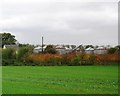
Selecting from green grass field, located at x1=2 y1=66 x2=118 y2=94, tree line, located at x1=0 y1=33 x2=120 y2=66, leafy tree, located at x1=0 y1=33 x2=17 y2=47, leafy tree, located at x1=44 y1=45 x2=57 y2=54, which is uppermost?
leafy tree, located at x1=0 y1=33 x2=17 y2=47

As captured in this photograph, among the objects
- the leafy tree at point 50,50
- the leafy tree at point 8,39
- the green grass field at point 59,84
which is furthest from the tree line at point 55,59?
the leafy tree at point 8,39

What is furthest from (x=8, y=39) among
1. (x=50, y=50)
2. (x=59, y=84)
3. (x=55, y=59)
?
(x=59, y=84)

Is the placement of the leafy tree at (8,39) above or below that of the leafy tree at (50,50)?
above

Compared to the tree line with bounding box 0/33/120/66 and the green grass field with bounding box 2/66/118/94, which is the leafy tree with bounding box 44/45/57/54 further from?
the green grass field with bounding box 2/66/118/94

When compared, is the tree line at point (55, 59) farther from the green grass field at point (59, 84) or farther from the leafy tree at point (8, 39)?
the leafy tree at point (8, 39)

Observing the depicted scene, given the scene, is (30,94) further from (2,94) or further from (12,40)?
(12,40)

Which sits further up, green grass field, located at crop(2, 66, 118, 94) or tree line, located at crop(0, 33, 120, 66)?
tree line, located at crop(0, 33, 120, 66)

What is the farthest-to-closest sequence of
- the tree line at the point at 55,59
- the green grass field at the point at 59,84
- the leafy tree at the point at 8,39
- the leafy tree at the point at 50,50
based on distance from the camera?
the leafy tree at the point at 8,39, the leafy tree at the point at 50,50, the tree line at the point at 55,59, the green grass field at the point at 59,84

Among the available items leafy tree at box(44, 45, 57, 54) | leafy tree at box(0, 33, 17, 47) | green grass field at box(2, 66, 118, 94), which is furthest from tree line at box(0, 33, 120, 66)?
leafy tree at box(0, 33, 17, 47)

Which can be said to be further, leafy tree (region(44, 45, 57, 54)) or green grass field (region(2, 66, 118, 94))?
leafy tree (region(44, 45, 57, 54))

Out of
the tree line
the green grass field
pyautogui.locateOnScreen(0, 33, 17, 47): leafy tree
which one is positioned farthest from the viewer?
pyautogui.locateOnScreen(0, 33, 17, 47): leafy tree

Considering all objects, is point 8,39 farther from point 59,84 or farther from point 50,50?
point 59,84

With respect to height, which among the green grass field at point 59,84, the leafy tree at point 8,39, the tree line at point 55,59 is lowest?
the green grass field at point 59,84

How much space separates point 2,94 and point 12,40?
2565 inches
